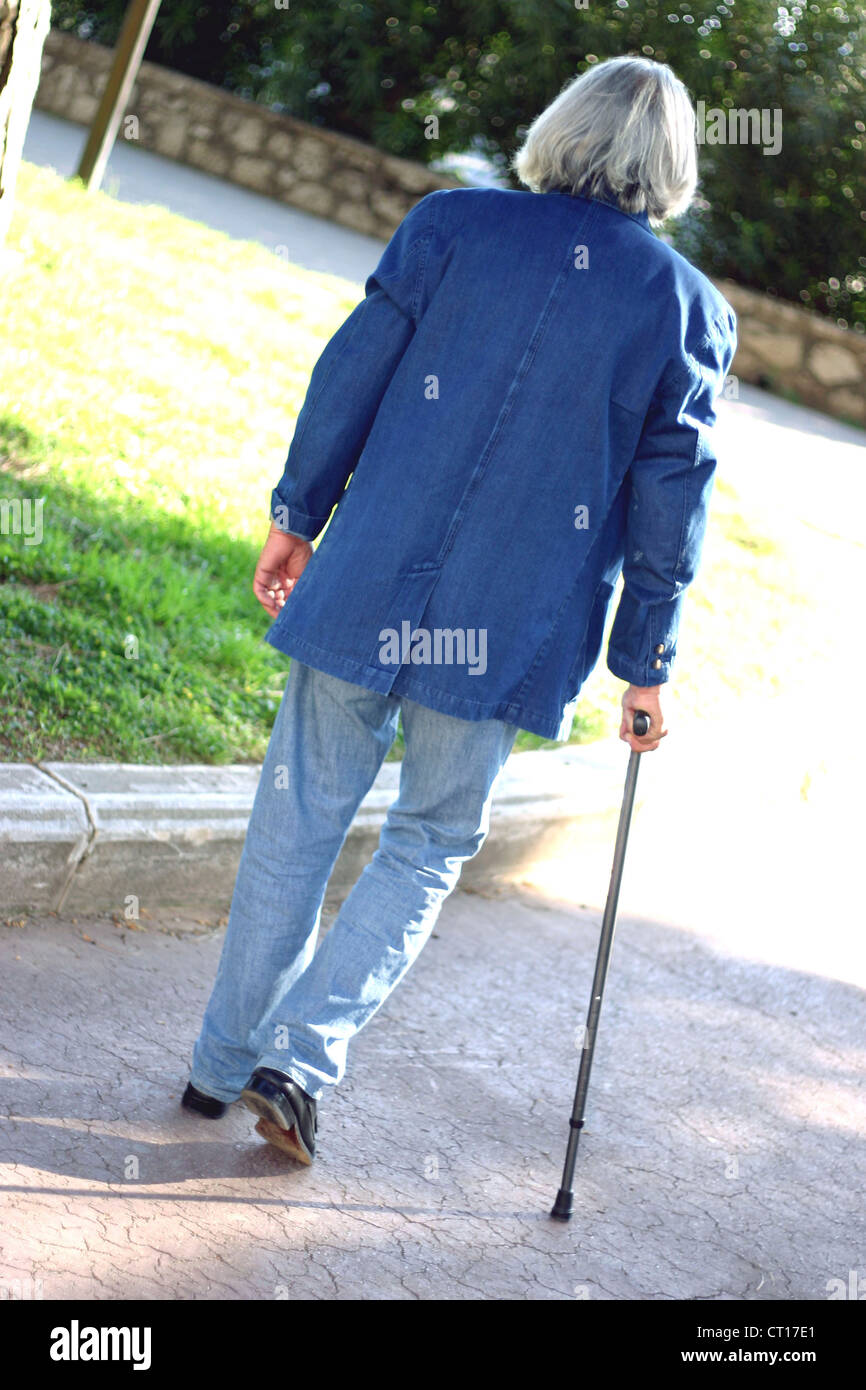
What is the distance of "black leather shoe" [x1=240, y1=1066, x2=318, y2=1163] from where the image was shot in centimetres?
259

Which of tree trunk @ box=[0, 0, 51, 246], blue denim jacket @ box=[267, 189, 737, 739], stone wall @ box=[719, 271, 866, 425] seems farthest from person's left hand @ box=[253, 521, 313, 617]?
stone wall @ box=[719, 271, 866, 425]

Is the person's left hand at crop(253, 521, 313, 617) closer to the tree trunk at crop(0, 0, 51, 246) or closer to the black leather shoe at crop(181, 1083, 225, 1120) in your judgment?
the black leather shoe at crop(181, 1083, 225, 1120)

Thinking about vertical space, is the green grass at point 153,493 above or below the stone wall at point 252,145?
below

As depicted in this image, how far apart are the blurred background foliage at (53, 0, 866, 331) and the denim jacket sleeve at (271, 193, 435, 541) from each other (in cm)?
1154

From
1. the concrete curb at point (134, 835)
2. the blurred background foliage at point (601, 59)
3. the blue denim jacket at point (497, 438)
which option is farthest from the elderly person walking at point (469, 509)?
the blurred background foliage at point (601, 59)

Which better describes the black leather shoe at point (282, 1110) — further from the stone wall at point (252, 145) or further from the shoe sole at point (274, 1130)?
the stone wall at point (252, 145)

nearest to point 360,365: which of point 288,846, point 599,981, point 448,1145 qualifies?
point 288,846

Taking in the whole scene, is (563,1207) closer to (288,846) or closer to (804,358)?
(288,846)

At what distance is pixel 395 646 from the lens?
2535mm

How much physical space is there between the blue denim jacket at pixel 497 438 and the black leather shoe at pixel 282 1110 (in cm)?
75

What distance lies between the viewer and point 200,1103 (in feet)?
9.11

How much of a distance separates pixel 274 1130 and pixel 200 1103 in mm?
210

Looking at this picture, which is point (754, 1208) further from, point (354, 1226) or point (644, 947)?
point (644, 947)

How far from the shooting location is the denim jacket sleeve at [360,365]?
2512 mm
